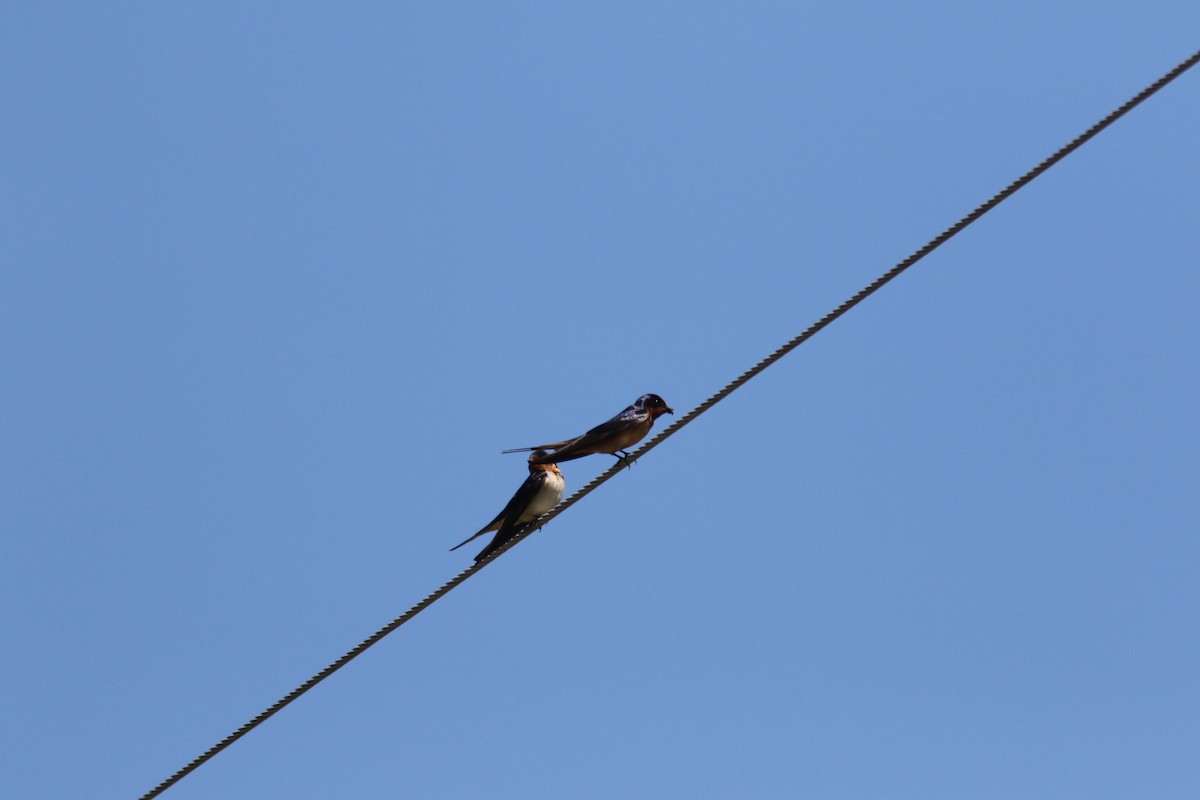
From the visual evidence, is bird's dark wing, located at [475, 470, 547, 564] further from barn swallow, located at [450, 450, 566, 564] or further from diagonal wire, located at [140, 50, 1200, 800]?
diagonal wire, located at [140, 50, 1200, 800]

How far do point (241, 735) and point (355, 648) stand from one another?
711 mm

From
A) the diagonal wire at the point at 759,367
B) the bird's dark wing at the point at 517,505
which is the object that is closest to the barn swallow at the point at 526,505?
the bird's dark wing at the point at 517,505

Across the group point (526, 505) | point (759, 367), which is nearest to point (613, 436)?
point (526, 505)

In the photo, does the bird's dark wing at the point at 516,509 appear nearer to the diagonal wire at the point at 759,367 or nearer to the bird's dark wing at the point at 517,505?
the bird's dark wing at the point at 517,505

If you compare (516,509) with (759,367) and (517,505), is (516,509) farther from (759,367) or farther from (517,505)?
(759,367)

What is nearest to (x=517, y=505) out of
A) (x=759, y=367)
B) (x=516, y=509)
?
(x=516, y=509)

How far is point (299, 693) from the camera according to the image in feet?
25.7

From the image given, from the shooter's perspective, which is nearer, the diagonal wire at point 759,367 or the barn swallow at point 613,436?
the diagonal wire at point 759,367

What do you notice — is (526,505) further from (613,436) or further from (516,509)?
(613,436)

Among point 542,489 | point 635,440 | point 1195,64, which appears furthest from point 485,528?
point 1195,64

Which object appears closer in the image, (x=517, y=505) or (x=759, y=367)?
(x=759, y=367)

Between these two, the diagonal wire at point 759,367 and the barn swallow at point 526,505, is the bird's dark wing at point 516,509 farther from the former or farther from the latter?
the diagonal wire at point 759,367

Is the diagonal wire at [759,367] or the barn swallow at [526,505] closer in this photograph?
the diagonal wire at [759,367]

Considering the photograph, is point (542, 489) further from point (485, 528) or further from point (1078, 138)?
point (1078, 138)
